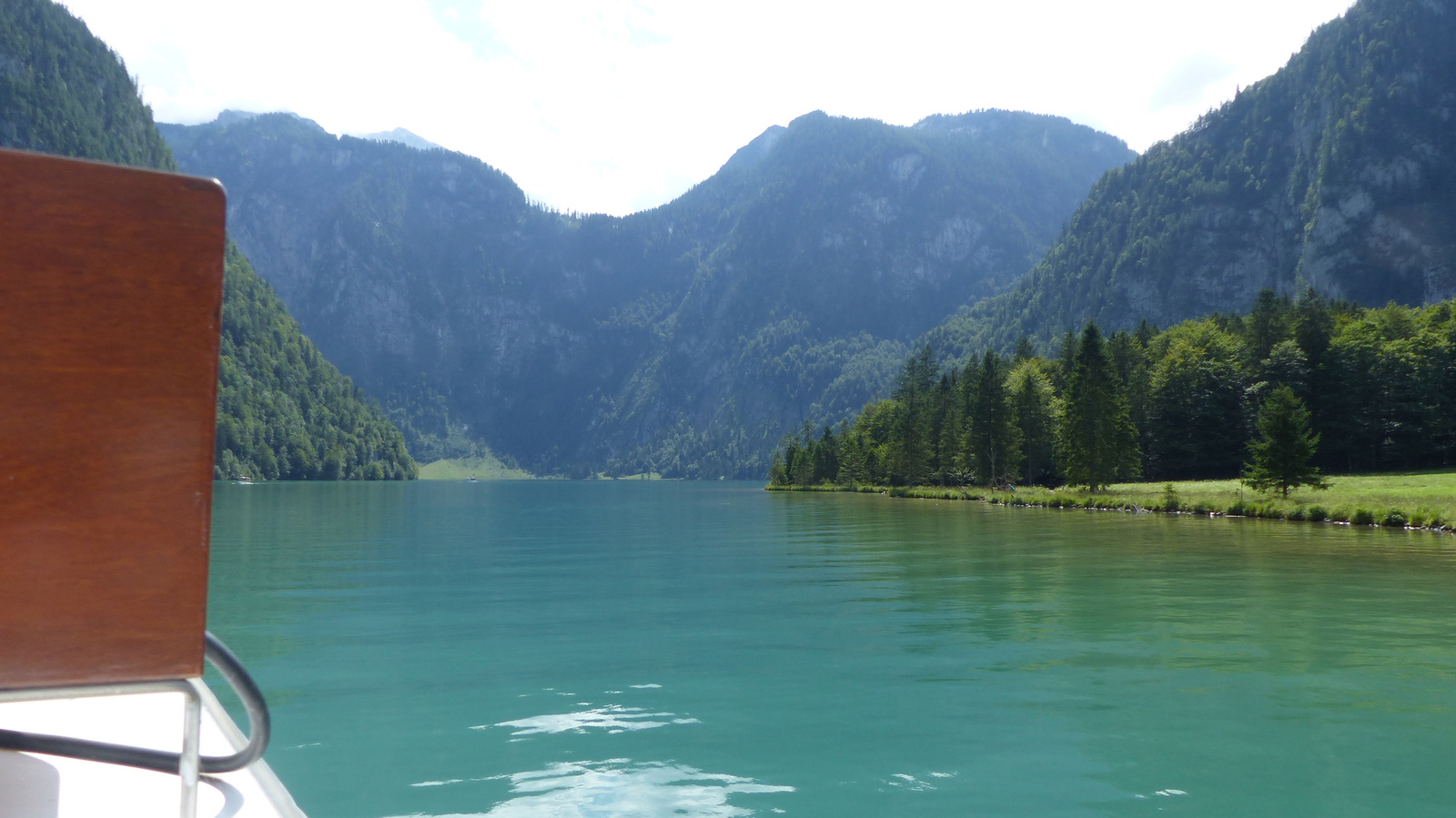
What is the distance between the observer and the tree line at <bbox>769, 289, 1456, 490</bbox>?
2923 inches

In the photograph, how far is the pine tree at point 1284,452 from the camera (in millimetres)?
50188

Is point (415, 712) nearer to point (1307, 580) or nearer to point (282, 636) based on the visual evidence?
point (282, 636)

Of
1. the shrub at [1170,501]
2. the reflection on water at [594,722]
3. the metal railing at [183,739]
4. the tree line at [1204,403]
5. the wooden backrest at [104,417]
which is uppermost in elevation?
the tree line at [1204,403]

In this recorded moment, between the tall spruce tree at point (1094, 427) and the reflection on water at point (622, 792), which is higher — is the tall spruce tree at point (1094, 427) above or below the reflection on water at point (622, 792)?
above

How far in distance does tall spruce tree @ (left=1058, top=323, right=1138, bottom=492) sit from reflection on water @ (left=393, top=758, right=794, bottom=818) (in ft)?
220

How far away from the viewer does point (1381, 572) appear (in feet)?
72.6

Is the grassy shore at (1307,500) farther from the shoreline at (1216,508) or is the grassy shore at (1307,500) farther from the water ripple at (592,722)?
the water ripple at (592,722)

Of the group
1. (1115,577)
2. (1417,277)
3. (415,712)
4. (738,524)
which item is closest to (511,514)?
(738,524)

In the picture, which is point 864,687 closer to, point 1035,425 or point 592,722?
point 592,722

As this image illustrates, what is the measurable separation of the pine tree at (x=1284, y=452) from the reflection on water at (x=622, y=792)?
51.3 metres

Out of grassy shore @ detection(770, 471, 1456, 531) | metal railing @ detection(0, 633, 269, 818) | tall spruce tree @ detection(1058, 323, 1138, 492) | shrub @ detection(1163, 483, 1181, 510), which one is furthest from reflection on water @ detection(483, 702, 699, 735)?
tall spruce tree @ detection(1058, 323, 1138, 492)

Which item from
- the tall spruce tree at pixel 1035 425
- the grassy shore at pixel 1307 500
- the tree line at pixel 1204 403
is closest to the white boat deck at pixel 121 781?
the grassy shore at pixel 1307 500

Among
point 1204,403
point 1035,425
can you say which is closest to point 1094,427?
point 1035,425

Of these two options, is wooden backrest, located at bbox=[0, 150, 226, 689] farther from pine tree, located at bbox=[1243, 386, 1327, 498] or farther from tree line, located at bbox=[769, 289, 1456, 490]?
tree line, located at bbox=[769, 289, 1456, 490]
